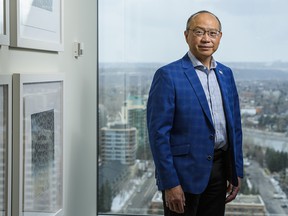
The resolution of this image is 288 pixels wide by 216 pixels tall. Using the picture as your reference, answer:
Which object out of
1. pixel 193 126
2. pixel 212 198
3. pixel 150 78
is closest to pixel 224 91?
pixel 193 126

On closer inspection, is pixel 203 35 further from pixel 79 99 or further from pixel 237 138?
pixel 79 99

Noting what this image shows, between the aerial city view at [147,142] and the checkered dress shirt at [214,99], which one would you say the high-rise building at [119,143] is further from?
the checkered dress shirt at [214,99]

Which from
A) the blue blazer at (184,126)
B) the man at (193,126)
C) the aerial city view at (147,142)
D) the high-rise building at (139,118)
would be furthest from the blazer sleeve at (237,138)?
the high-rise building at (139,118)

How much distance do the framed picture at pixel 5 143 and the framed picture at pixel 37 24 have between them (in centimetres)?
19

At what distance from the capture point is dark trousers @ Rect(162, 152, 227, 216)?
2250 mm

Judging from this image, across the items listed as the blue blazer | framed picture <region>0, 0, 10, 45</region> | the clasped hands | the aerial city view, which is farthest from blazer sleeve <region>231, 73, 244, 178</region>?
framed picture <region>0, 0, 10, 45</region>

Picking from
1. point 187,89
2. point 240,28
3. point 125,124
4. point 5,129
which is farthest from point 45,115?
point 240,28

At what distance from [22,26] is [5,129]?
427 millimetres

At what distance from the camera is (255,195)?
10.9ft

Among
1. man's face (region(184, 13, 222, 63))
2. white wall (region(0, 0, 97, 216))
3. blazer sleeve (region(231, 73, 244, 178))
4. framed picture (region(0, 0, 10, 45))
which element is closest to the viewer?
framed picture (region(0, 0, 10, 45))

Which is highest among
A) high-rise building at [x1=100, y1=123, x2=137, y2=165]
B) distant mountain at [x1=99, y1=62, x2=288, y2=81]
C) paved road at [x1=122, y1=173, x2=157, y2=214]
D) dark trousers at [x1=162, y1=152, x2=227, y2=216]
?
distant mountain at [x1=99, y1=62, x2=288, y2=81]

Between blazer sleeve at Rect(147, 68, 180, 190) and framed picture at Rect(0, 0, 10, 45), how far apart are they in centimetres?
69

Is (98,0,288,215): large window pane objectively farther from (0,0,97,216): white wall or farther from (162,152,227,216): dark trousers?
(162,152,227,216): dark trousers

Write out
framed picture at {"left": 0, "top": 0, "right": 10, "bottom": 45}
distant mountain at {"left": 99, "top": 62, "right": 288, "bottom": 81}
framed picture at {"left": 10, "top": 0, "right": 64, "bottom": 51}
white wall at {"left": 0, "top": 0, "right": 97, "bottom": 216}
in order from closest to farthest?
framed picture at {"left": 0, "top": 0, "right": 10, "bottom": 45} → framed picture at {"left": 10, "top": 0, "right": 64, "bottom": 51} → white wall at {"left": 0, "top": 0, "right": 97, "bottom": 216} → distant mountain at {"left": 99, "top": 62, "right": 288, "bottom": 81}
